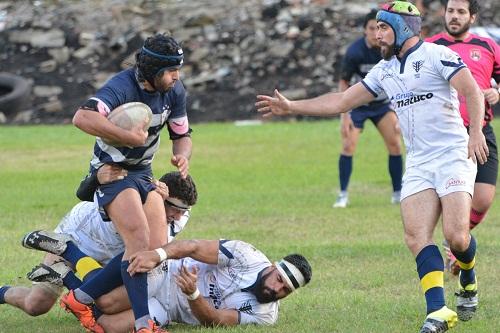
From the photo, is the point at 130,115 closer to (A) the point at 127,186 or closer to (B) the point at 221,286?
(A) the point at 127,186

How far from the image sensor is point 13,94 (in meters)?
25.6

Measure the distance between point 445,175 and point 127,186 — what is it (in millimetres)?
2016

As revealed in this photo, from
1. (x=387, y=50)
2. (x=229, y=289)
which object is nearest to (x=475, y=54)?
(x=387, y=50)

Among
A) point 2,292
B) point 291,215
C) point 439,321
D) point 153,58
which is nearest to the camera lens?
point 439,321

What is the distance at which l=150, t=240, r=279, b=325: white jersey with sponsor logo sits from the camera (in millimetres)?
7676

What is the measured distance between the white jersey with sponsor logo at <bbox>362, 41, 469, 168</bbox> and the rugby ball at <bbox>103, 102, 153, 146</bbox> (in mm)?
1656

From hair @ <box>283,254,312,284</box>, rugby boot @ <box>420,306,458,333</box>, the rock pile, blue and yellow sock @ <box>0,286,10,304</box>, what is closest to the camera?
rugby boot @ <box>420,306,458,333</box>

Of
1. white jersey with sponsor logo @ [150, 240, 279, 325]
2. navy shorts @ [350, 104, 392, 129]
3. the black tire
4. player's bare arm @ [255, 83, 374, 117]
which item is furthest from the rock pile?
white jersey with sponsor logo @ [150, 240, 279, 325]

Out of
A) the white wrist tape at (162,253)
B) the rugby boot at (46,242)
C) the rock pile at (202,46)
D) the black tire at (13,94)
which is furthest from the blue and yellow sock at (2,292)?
the black tire at (13,94)

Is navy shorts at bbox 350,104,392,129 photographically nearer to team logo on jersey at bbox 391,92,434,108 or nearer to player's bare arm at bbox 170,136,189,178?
player's bare arm at bbox 170,136,189,178

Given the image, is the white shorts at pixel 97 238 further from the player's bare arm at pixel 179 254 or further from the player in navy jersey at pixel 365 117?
the player in navy jersey at pixel 365 117

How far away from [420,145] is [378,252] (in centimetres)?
312

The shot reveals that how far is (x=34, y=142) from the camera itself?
21.4m

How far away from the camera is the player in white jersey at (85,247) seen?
7.85 meters
